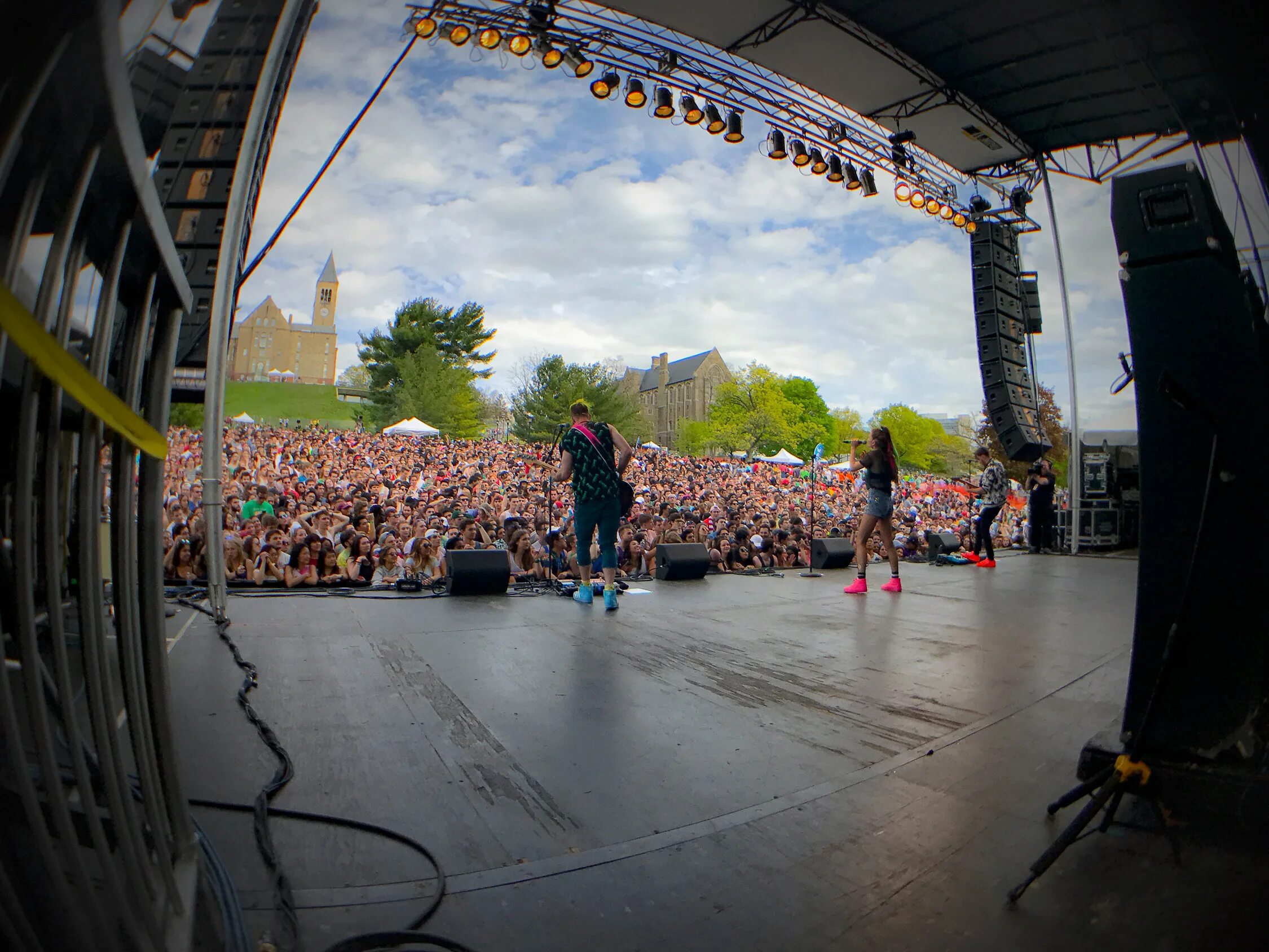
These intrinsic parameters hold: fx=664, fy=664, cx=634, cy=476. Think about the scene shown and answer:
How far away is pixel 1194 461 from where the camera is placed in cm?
168

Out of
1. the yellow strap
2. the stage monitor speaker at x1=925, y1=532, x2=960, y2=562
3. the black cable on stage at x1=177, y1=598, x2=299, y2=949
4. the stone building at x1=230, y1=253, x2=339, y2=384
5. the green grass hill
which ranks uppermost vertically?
the stone building at x1=230, y1=253, x2=339, y2=384

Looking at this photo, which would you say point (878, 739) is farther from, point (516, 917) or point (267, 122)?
point (267, 122)

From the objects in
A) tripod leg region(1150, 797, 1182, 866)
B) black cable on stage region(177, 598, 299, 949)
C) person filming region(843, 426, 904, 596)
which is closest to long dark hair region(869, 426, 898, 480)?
person filming region(843, 426, 904, 596)

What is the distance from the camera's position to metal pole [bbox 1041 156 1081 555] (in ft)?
34.0

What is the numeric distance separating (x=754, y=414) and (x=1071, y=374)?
4346 centimetres

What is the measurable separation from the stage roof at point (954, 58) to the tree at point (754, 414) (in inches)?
1720

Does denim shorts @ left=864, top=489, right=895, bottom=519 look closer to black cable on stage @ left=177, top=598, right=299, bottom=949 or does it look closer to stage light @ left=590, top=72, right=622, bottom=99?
black cable on stage @ left=177, top=598, right=299, bottom=949

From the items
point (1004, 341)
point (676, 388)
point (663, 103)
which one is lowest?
point (1004, 341)

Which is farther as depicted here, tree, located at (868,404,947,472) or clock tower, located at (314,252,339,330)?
clock tower, located at (314,252,339,330)

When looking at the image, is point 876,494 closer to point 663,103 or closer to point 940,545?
point 940,545

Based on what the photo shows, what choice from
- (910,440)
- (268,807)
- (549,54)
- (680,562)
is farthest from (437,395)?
(910,440)

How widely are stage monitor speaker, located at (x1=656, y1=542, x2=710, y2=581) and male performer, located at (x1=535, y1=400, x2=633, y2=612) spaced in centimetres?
169

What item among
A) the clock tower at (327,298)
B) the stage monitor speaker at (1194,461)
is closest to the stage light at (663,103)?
the stage monitor speaker at (1194,461)

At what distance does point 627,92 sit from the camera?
8.27 m
